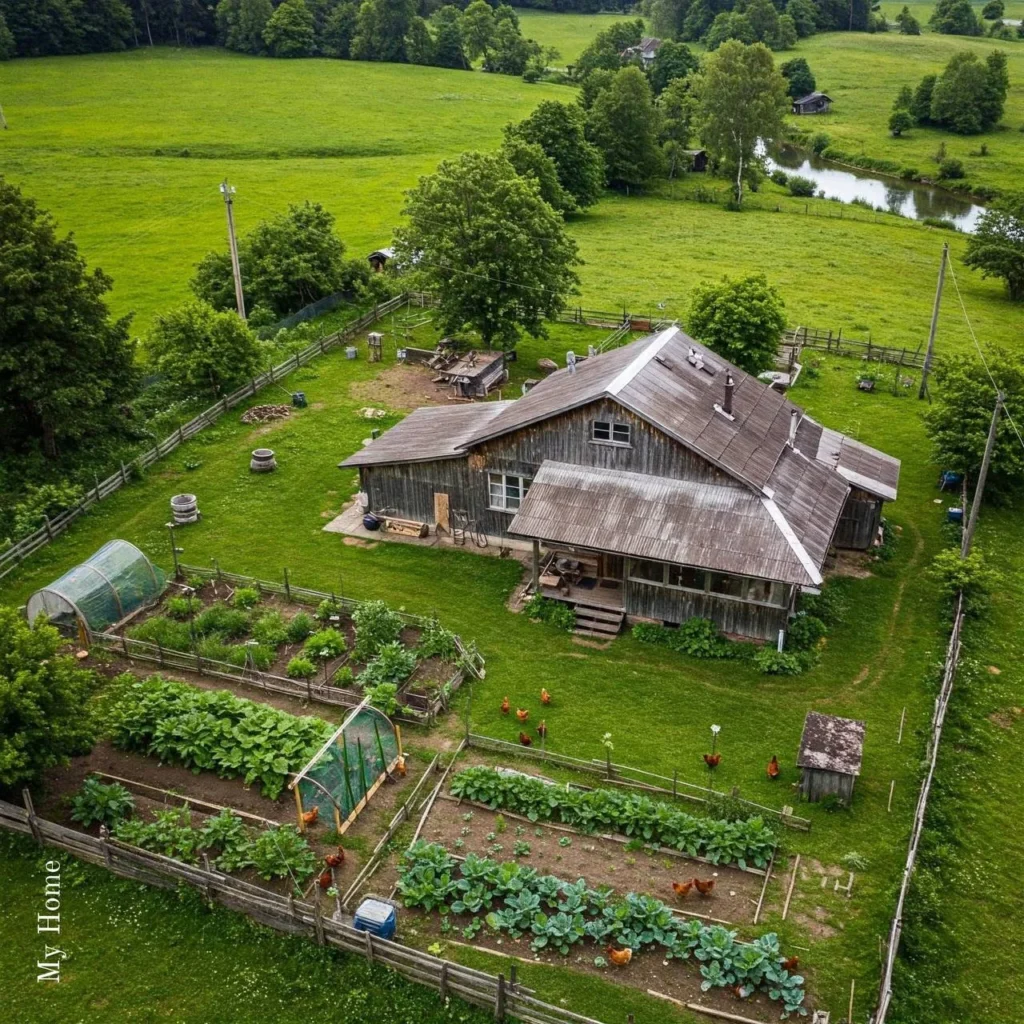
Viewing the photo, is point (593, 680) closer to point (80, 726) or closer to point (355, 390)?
point (80, 726)

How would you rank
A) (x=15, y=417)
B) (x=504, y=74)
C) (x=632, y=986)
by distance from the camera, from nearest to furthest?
(x=632, y=986) → (x=15, y=417) → (x=504, y=74)

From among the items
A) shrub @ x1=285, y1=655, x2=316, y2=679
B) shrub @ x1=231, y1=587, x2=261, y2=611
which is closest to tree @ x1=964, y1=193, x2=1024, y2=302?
shrub @ x1=231, y1=587, x2=261, y2=611

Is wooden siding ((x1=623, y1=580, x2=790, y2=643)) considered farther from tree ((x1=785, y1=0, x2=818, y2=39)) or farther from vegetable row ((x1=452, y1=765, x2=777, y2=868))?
tree ((x1=785, y1=0, x2=818, y2=39))

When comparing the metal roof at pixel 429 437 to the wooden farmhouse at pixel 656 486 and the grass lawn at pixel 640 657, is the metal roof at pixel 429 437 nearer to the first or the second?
the wooden farmhouse at pixel 656 486

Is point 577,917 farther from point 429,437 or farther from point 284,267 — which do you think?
point 284,267

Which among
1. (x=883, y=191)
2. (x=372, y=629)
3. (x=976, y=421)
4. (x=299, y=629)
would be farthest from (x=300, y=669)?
(x=883, y=191)

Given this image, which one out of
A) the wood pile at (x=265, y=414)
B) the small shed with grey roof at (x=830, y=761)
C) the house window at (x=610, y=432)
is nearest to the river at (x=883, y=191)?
the wood pile at (x=265, y=414)

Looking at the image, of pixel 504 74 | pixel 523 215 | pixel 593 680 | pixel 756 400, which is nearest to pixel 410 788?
pixel 593 680
